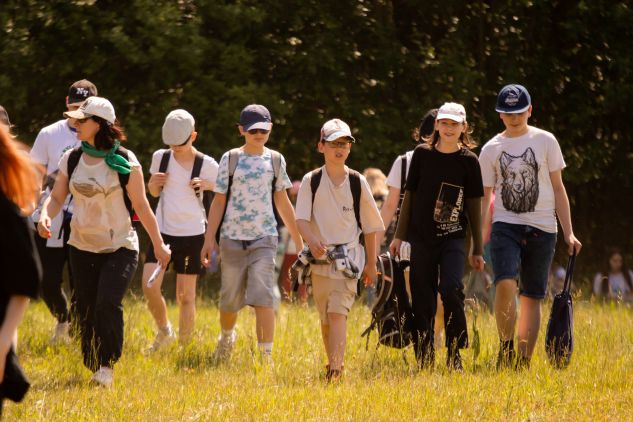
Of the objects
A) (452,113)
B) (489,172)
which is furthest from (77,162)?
(489,172)

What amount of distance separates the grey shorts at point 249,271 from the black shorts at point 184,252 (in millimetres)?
757

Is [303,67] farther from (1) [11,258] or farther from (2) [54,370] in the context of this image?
(1) [11,258]

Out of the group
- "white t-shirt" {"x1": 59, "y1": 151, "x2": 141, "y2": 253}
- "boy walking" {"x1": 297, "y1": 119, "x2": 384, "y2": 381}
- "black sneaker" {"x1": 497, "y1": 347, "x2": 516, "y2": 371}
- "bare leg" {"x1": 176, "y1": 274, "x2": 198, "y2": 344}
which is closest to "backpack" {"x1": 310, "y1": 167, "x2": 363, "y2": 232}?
"boy walking" {"x1": 297, "y1": 119, "x2": 384, "y2": 381}

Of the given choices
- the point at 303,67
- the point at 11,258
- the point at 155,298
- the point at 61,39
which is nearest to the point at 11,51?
the point at 61,39

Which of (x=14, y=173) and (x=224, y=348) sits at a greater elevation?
(x=14, y=173)

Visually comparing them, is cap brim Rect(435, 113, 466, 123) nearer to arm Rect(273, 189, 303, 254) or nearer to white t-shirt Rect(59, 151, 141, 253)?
arm Rect(273, 189, 303, 254)

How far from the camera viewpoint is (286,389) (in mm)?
7824

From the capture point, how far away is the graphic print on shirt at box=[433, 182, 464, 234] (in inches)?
334

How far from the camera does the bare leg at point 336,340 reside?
26.9 ft

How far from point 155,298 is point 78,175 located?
7.27 ft

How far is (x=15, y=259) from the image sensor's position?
4.12 m

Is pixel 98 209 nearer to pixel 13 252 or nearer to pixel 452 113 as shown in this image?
pixel 452 113

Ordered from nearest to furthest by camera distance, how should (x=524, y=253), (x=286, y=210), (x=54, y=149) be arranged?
(x=524, y=253)
(x=286, y=210)
(x=54, y=149)

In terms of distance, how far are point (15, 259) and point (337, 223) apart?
4.32m
